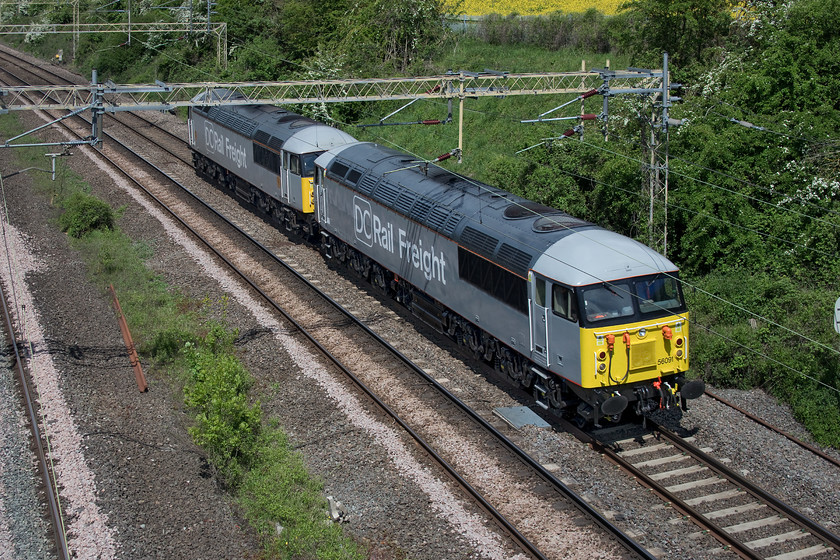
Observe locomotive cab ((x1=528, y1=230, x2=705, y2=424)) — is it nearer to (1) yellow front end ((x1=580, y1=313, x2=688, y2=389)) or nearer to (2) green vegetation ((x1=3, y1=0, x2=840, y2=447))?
(1) yellow front end ((x1=580, y1=313, x2=688, y2=389))

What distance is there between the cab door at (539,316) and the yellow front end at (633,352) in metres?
1.05

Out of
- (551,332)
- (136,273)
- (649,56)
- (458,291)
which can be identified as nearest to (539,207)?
(458,291)

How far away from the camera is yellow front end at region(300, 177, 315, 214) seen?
26.4 metres

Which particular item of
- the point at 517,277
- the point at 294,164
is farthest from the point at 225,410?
the point at 294,164

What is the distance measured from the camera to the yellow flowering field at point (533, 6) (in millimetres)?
51875

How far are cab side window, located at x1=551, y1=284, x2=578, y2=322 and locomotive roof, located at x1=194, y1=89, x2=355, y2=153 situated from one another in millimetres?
13484

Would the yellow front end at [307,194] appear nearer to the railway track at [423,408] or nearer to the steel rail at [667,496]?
the railway track at [423,408]

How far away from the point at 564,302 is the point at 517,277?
1413mm

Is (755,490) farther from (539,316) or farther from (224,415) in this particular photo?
(224,415)

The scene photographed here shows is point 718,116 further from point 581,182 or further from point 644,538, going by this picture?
point 644,538

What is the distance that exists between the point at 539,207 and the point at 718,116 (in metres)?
8.67

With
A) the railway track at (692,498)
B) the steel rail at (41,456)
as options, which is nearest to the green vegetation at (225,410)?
the steel rail at (41,456)

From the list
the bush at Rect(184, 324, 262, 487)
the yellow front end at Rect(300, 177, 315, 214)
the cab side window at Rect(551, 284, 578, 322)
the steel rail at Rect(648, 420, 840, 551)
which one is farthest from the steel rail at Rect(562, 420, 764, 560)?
the yellow front end at Rect(300, 177, 315, 214)

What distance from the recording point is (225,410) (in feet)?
49.4
